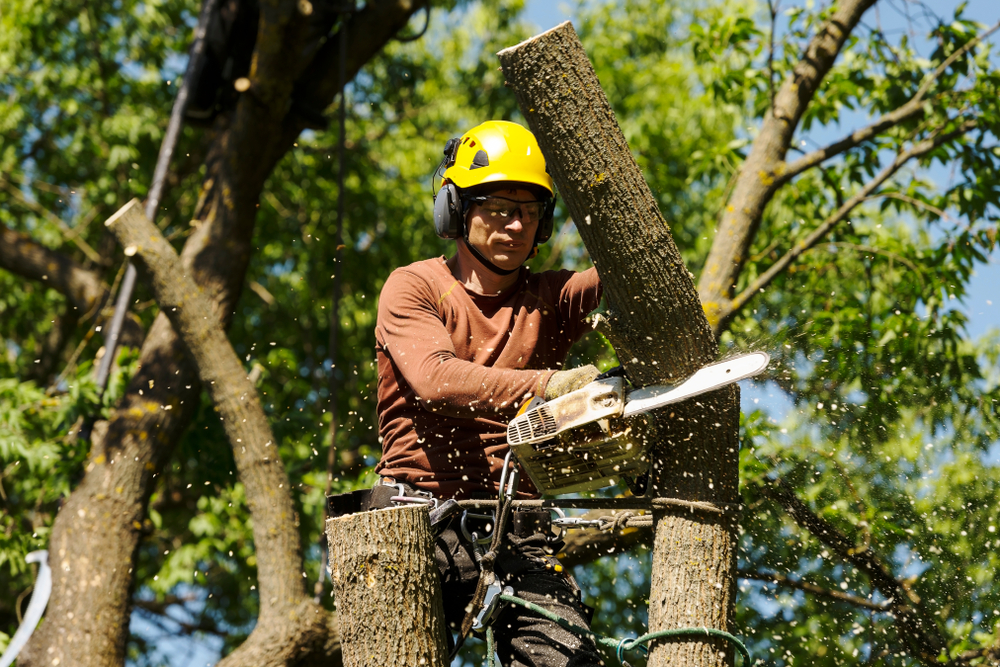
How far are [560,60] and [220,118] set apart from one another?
14.8 feet

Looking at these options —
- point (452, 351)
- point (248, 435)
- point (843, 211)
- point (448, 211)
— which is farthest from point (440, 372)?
point (843, 211)

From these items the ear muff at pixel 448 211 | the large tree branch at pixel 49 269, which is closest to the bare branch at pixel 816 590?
the ear muff at pixel 448 211

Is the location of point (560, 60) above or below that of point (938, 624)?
above

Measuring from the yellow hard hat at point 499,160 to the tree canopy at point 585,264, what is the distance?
869mm

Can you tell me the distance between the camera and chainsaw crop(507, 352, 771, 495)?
2.21m

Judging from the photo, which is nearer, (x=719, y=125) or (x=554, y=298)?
(x=554, y=298)

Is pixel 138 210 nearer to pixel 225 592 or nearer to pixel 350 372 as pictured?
pixel 350 372

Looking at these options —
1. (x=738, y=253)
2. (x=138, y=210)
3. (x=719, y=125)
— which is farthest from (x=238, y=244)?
(x=719, y=125)

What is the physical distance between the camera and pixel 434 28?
12.6 m

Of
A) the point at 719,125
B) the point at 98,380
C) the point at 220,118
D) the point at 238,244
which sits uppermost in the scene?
the point at 719,125

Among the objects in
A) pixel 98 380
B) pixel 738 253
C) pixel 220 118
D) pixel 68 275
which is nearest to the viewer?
pixel 738 253

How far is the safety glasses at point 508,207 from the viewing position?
2.95m

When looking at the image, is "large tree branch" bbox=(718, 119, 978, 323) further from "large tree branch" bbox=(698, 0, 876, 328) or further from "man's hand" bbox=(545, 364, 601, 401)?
"man's hand" bbox=(545, 364, 601, 401)

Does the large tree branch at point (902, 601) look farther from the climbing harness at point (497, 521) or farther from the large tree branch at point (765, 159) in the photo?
the large tree branch at point (765, 159)
